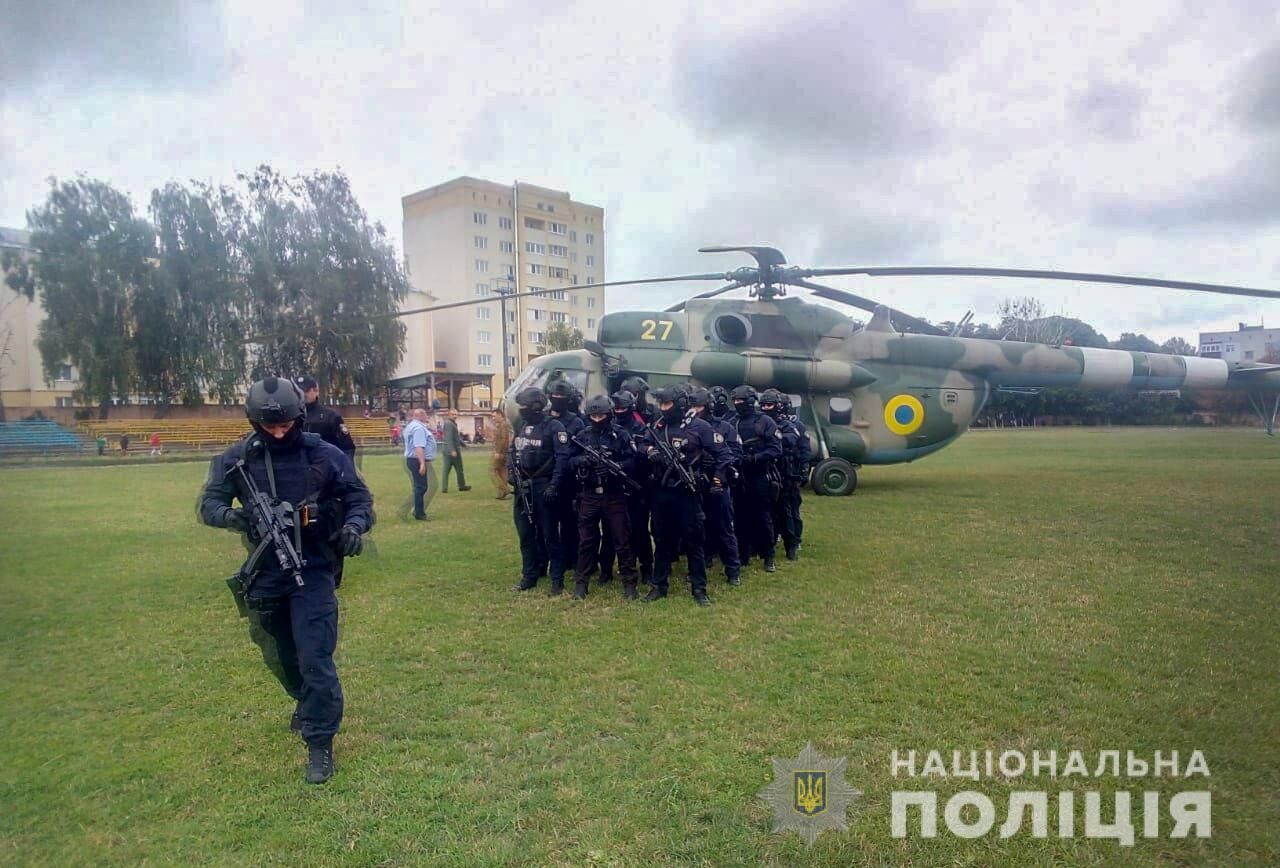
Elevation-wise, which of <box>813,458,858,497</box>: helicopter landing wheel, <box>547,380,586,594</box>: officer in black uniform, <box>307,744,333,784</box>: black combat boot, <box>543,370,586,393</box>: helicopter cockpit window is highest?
<box>543,370,586,393</box>: helicopter cockpit window

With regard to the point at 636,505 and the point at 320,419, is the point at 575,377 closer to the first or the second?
the point at 636,505

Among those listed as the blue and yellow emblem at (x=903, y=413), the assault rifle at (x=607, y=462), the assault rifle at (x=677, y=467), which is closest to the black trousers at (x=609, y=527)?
the assault rifle at (x=607, y=462)

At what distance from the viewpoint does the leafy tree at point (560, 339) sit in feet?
135

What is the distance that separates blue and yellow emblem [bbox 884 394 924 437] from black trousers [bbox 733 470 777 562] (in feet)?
20.5

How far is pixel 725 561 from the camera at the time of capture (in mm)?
7320

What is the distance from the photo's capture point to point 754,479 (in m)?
7.85

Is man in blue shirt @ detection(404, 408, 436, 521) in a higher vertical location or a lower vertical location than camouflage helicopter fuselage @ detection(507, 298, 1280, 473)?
lower

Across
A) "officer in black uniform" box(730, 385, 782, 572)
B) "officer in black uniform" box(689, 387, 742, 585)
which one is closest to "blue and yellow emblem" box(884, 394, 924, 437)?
"officer in black uniform" box(730, 385, 782, 572)

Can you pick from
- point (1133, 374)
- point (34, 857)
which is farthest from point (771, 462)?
point (1133, 374)

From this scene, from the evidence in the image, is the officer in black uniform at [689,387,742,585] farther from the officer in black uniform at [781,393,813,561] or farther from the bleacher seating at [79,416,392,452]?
the bleacher seating at [79,416,392,452]

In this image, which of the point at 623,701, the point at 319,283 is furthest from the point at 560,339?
the point at 623,701

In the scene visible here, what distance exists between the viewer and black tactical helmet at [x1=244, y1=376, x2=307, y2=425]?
3553 millimetres

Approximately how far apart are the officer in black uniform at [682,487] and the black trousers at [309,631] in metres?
3.44

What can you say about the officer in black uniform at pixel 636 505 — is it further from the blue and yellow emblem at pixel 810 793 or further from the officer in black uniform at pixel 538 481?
the blue and yellow emblem at pixel 810 793
